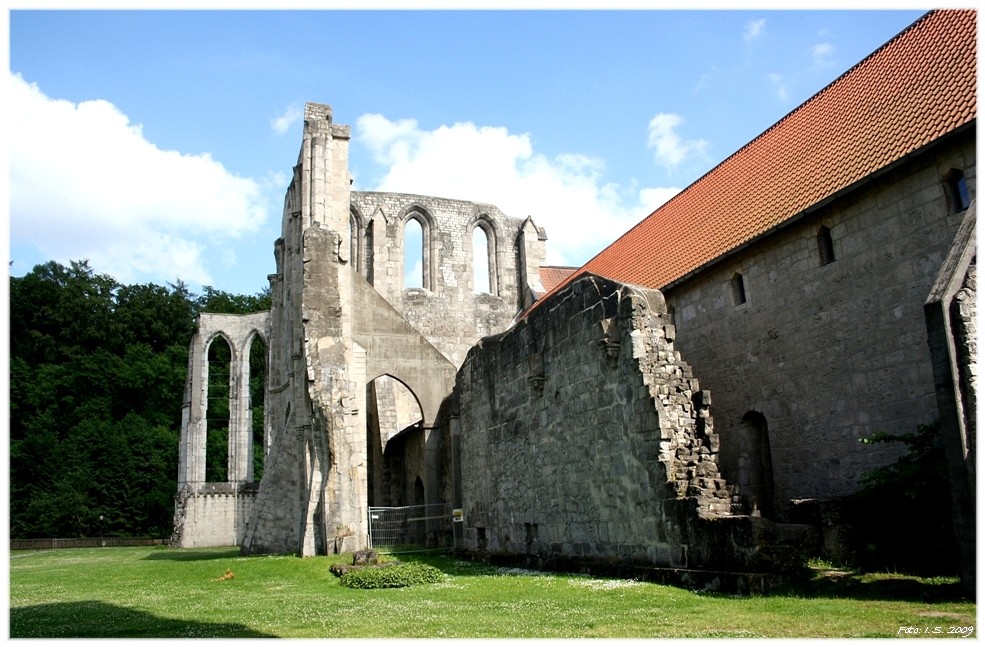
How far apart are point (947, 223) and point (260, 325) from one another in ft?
104

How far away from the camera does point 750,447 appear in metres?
15.5

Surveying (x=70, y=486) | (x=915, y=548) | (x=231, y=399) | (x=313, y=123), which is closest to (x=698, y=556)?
(x=915, y=548)

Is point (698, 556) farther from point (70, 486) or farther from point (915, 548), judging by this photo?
point (70, 486)

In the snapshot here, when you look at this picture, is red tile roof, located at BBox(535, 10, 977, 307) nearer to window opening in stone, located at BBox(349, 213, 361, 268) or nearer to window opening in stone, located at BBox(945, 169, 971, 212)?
window opening in stone, located at BBox(945, 169, 971, 212)

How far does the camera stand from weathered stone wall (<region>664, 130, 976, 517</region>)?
39.0 feet

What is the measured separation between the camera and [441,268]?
104ft

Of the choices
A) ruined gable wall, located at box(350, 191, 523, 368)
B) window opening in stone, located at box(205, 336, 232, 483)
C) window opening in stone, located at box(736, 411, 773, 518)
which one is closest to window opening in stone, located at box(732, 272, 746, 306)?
window opening in stone, located at box(736, 411, 773, 518)

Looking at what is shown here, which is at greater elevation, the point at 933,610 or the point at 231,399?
the point at 231,399

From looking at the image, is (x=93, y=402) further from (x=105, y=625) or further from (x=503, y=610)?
(x=503, y=610)

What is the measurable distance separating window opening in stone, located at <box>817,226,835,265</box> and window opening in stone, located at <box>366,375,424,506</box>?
48.9ft

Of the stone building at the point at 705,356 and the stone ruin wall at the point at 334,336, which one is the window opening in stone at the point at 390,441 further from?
the stone building at the point at 705,356

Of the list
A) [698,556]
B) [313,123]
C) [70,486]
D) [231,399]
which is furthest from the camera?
[70,486]

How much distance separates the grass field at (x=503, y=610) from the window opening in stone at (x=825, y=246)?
21.4 ft

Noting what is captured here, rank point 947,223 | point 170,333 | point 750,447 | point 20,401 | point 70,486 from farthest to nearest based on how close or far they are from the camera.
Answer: point 170,333 < point 20,401 < point 70,486 < point 750,447 < point 947,223
